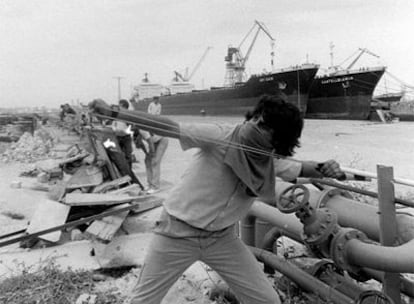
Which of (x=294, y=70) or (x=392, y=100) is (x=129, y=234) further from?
(x=392, y=100)

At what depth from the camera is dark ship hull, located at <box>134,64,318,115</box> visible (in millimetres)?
30422

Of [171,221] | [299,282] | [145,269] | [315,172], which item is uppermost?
[315,172]

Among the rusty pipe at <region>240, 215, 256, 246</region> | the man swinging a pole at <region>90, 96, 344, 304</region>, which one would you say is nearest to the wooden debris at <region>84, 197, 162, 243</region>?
the rusty pipe at <region>240, 215, 256, 246</region>

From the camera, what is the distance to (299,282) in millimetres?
2926

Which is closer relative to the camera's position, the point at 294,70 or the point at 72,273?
the point at 72,273

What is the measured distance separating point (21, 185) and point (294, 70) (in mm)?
25730

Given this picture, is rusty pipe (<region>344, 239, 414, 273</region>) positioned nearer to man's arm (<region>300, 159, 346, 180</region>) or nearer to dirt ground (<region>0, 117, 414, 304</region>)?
man's arm (<region>300, 159, 346, 180</region>)

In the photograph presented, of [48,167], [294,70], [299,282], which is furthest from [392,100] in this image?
[299,282]

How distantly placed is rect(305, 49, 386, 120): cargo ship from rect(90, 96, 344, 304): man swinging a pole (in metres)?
29.0

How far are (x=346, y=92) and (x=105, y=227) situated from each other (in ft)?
93.9

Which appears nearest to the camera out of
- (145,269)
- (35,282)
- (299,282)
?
(145,269)

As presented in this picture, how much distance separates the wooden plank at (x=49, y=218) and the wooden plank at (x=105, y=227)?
365 millimetres

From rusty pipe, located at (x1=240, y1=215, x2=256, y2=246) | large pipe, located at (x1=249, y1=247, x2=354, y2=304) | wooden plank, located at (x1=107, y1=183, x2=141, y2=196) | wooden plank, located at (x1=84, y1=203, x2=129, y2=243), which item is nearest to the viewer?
large pipe, located at (x1=249, y1=247, x2=354, y2=304)

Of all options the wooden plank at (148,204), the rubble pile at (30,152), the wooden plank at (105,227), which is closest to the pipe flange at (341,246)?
the wooden plank at (105,227)
